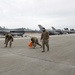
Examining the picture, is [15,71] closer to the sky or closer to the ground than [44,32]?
closer to the ground

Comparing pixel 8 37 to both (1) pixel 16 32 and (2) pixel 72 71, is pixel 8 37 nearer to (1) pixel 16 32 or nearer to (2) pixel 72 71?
(2) pixel 72 71

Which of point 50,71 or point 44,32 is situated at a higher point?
point 44,32

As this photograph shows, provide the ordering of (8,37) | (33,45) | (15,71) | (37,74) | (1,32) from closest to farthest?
(37,74) < (15,71) < (33,45) < (8,37) < (1,32)

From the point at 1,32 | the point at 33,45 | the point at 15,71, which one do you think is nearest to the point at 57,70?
the point at 15,71

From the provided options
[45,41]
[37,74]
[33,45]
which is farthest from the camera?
[33,45]

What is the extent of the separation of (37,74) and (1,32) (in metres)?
44.5

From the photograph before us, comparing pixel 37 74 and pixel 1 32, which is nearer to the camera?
pixel 37 74

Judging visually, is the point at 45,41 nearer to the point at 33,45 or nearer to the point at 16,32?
the point at 33,45

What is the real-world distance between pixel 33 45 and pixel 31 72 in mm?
10193

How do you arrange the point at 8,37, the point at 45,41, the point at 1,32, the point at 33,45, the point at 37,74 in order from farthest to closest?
the point at 1,32 → the point at 8,37 → the point at 33,45 → the point at 45,41 → the point at 37,74

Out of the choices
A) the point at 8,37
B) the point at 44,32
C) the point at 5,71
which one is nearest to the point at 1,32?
the point at 8,37

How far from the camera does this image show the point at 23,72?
754 centimetres

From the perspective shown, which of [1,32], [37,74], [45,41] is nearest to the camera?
[37,74]

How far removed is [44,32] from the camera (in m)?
14.5
